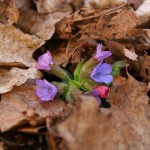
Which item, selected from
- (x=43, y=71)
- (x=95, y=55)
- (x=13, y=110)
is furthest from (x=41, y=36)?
(x=13, y=110)

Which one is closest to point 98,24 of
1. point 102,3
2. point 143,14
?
point 102,3

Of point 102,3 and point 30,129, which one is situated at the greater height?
point 102,3

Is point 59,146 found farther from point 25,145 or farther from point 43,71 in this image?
point 43,71

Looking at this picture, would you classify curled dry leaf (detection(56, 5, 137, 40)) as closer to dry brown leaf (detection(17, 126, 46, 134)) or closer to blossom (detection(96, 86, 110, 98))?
Answer: blossom (detection(96, 86, 110, 98))

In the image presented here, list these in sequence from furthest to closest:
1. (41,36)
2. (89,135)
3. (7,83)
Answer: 1. (41,36)
2. (7,83)
3. (89,135)

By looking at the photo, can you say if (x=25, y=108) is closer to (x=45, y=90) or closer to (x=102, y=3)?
(x=45, y=90)

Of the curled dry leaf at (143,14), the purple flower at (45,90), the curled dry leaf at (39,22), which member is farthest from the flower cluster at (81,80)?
the curled dry leaf at (143,14)
